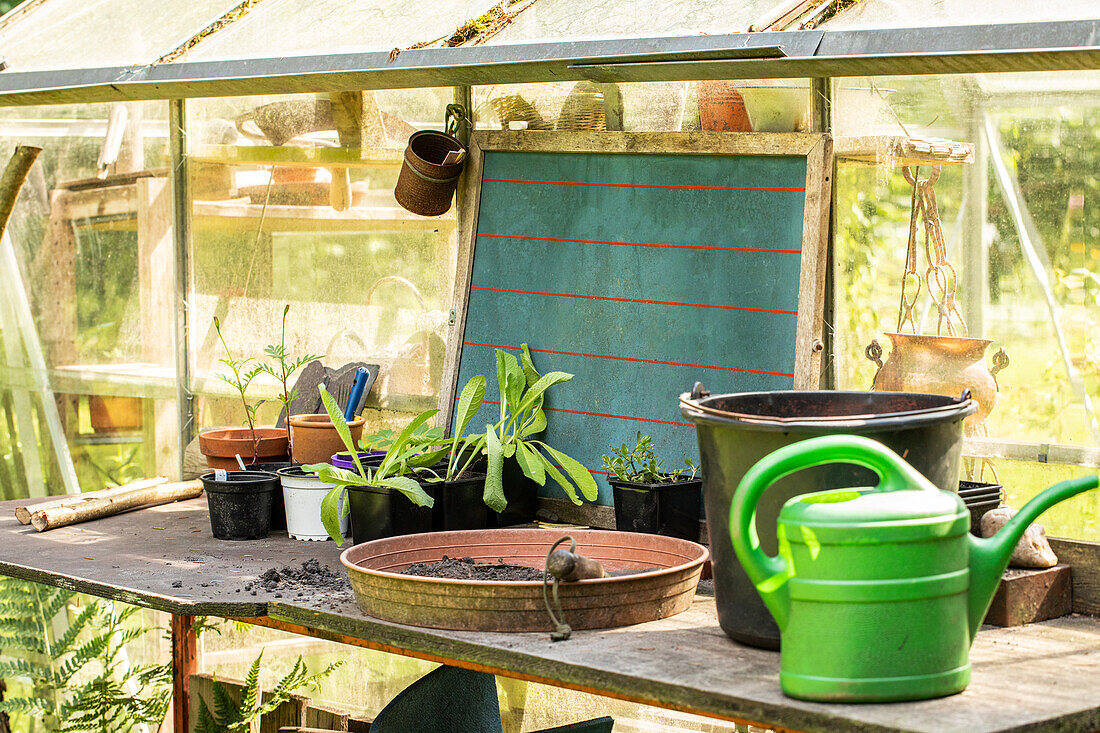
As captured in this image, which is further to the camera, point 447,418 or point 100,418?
point 100,418

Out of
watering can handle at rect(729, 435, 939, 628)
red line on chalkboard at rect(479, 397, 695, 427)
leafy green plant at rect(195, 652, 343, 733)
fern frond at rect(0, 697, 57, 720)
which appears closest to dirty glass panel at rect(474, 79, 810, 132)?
red line on chalkboard at rect(479, 397, 695, 427)

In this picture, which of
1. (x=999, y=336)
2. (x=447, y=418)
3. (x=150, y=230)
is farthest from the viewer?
(x=150, y=230)

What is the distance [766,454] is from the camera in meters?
1.83

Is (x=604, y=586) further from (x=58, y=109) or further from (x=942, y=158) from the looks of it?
(x=58, y=109)

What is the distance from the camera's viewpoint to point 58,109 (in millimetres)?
4680

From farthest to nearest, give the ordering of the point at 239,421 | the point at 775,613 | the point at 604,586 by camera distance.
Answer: the point at 239,421, the point at 604,586, the point at 775,613

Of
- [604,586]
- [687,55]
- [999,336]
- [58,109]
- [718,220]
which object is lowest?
[604,586]

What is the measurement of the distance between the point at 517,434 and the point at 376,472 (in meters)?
0.39

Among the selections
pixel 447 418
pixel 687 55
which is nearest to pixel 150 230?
pixel 447 418

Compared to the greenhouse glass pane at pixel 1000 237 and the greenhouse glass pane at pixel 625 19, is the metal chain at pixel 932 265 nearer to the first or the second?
the greenhouse glass pane at pixel 1000 237

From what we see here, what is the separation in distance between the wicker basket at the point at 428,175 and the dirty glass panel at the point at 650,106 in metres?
0.12

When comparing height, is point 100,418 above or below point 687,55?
below

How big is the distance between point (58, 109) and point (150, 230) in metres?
0.84

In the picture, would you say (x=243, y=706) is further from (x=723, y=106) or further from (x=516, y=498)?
(x=723, y=106)
